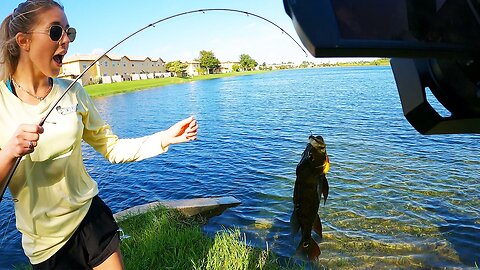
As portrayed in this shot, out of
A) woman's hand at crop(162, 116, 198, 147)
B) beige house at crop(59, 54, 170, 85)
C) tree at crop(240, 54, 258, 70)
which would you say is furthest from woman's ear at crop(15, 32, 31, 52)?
tree at crop(240, 54, 258, 70)

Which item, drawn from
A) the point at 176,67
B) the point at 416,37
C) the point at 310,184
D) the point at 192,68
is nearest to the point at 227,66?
the point at 192,68

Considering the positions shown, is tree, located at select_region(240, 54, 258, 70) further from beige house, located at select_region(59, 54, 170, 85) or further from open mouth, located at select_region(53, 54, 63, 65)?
open mouth, located at select_region(53, 54, 63, 65)

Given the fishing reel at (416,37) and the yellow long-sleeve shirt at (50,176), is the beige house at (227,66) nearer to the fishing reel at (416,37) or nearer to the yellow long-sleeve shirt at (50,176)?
the yellow long-sleeve shirt at (50,176)

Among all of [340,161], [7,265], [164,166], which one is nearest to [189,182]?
[164,166]

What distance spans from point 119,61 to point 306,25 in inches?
4344

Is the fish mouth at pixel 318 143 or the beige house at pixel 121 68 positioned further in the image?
the beige house at pixel 121 68

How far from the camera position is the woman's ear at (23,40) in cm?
255

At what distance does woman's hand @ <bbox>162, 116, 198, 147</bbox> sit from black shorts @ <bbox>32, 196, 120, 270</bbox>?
782 mm

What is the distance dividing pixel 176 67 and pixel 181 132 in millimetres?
122080

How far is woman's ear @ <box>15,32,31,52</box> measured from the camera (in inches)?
101

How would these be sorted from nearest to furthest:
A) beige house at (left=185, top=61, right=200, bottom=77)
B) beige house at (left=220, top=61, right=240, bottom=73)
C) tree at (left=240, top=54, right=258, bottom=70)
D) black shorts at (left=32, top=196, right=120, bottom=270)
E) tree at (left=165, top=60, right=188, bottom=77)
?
black shorts at (left=32, top=196, right=120, bottom=270), tree at (left=165, top=60, right=188, bottom=77), beige house at (left=185, top=61, right=200, bottom=77), beige house at (left=220, top=61, right=240, bottom=73), tree at (left=240, top=54, right=258, bottom=70)

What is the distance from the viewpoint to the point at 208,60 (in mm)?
136750

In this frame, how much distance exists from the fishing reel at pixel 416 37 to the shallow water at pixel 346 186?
5.84 meters

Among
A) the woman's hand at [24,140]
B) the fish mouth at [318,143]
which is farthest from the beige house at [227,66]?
the woman's hand at [24,140]
